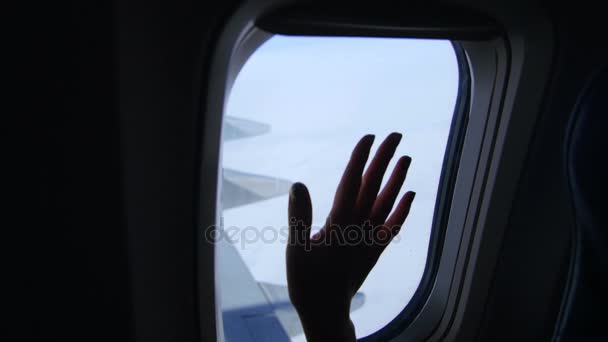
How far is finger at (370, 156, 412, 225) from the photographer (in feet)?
3.24

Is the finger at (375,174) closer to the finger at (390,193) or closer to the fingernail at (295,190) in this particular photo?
the finger at (390,193)

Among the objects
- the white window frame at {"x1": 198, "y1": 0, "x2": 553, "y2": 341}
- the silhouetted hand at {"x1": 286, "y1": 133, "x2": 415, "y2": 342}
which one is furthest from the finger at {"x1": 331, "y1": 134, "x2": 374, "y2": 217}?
the white window frame at {"x1": 198, "y1": 0, "x2": 553, "y2": 341}

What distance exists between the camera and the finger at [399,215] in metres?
1.03

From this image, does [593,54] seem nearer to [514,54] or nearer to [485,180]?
[514,54]

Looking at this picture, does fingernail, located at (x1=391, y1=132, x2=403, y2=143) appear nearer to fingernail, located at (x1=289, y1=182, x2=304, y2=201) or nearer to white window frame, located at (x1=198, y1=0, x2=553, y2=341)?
fingernail, located at (x1=289, y1=182, x2=304, y2=201)

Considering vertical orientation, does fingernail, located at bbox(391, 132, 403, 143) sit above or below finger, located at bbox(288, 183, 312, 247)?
above

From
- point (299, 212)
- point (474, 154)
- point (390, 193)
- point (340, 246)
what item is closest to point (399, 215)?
point (390, 193)

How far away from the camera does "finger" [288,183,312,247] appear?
2.84 feet

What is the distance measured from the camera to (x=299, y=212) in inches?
34.4

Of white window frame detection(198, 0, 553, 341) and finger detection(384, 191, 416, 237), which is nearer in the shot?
white window frame detection(198, 0, 553, 341)

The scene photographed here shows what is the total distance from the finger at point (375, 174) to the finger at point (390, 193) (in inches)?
2.3

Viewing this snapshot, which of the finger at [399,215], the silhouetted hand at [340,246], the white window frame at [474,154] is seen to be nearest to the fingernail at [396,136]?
the silhouetted hand at [340,246]

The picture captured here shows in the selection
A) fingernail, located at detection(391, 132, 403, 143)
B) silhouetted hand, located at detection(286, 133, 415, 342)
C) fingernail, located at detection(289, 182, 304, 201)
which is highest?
fingernail, located at detection(391, 132, 403, 143)

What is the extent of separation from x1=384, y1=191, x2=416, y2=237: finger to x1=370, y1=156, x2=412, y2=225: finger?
28 mm
